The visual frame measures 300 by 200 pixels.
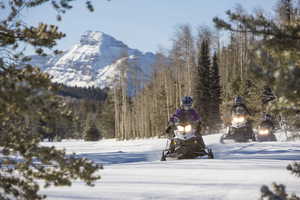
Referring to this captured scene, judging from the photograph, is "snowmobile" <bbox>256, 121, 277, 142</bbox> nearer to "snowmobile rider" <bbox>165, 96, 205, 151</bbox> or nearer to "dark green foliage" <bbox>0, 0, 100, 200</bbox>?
"snowmobile rider" <bbox>165, 96, 205, 151</bbox>

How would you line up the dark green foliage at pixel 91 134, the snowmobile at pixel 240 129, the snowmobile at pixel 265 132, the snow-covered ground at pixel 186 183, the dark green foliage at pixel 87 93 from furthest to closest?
the dark green foliage at pixel 87 93
the dark green foliage at pixel 91 134
the snowmobile at pixel 265 132
the snowmobile at pixel 240 129
the snow-covered ground at pixel 186 183

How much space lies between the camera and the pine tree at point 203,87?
133 ft

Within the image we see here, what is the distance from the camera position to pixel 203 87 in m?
41.3

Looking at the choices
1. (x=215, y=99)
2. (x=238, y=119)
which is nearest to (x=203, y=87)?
(x=215, y=99)

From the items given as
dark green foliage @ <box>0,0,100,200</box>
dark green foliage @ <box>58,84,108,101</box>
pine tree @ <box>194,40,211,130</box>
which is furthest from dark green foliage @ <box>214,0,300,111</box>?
dark green foliage @ <box>58,84,108,101</box>

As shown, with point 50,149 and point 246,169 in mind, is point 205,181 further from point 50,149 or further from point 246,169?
point 50,149

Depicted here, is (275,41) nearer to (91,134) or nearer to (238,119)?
(238,119)

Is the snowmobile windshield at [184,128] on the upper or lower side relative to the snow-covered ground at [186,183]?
upper

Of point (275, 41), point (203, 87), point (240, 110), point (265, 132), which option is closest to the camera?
point (275, 41)

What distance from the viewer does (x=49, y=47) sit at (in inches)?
138

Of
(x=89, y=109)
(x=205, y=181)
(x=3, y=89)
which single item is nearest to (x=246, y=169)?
(x=205, y=181)

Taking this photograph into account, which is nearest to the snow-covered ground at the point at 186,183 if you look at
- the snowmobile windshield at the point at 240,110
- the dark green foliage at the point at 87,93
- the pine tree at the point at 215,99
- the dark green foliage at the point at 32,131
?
the dark green foliage at the point at 32,131

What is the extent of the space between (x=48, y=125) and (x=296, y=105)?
6.03ft

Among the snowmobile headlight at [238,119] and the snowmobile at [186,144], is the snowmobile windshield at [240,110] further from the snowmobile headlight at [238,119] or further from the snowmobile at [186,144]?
the snowmobile at [186,144]
